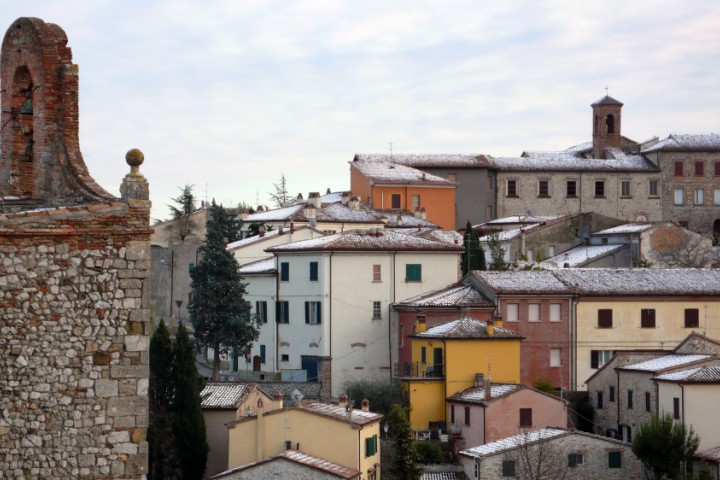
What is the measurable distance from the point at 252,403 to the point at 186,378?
2.26 metres

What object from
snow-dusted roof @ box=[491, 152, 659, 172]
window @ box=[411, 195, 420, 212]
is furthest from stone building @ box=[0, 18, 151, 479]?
snow-dusted roof @ box=[491, 152, 659, 172]

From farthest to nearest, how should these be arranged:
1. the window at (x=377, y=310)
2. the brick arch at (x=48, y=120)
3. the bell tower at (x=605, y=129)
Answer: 1. the bell tower at (x=605, y=129)
2. the window at (x=377, y=310)
3. the brick arch at (x=48, y=120)

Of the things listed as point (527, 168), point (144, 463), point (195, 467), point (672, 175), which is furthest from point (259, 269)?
point (144, 463)

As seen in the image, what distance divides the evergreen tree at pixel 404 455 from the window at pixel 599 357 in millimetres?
13397

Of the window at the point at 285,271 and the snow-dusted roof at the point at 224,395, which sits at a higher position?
the window at the point at 285,271

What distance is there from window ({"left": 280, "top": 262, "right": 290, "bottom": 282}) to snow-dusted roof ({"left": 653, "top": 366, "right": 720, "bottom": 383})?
15577 millimetres

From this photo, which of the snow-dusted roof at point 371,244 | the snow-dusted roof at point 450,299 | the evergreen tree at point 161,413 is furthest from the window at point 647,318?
the evergreen tree at point 161,413

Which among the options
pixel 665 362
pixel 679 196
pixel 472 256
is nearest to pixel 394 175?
pixel 679 196

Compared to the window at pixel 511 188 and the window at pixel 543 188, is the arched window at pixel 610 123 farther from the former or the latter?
the window at pixel 511 188

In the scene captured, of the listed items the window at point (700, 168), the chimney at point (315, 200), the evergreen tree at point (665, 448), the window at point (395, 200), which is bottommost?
the evergreen tree at point (665, 448)

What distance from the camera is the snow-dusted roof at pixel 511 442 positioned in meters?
42.0

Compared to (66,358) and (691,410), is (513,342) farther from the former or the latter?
(66,358)

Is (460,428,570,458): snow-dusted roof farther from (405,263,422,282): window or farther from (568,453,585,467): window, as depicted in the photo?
(405,263,422,282): window

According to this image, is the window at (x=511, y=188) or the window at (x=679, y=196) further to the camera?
the window at (x=679, y=196)
